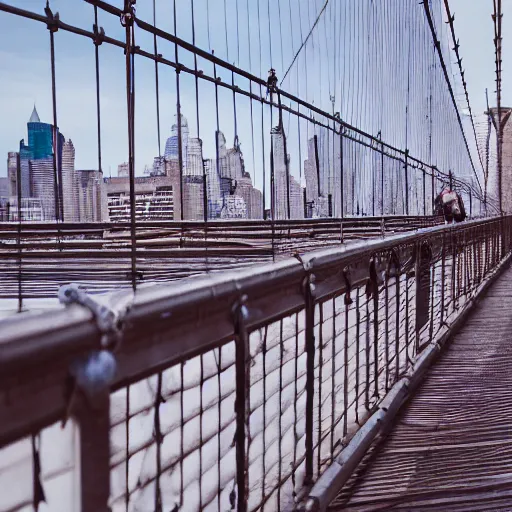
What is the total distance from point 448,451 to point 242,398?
113 cm

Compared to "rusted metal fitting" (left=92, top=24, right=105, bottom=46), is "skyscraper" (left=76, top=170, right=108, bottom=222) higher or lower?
lower

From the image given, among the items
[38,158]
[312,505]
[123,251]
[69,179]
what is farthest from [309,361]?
[123,251]

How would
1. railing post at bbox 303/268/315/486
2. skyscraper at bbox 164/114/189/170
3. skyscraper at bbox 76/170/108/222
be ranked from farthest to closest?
skyscraper at bbox 164/114/189/170
skyscraper at bbox 76/170/108/222
railing post at bbox 303/268/315/486

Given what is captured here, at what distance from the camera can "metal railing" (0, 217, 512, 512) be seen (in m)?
0.54

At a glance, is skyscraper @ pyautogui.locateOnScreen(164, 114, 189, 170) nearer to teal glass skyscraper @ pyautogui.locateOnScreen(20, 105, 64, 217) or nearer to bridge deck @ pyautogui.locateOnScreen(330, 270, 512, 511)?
teal glass skyscraper @ pyautogui.locateOnScreen(20, 105, 64, 217)

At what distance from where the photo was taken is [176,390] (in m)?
0.83

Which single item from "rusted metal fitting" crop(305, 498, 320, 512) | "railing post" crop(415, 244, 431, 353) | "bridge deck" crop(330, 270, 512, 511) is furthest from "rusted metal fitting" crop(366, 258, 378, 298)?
"railing post" crop(415, 244, 431, 353)

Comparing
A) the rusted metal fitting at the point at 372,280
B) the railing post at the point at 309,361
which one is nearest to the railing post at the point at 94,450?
the railing post at the point at 309,361

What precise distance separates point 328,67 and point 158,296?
6.10 m

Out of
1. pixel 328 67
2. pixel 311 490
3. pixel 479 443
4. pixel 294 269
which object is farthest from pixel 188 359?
pixel 328 67

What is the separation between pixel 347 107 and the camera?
6.93 meters

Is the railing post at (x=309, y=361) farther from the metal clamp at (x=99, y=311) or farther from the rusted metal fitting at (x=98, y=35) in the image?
the rusted metal fitting at (x=98, y=35)

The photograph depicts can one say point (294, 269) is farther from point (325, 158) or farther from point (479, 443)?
point (325, 158)

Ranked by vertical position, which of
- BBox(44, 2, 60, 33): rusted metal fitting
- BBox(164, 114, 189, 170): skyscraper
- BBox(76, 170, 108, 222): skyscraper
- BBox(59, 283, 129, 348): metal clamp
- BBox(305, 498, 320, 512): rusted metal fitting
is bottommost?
BBox(305, 498, 320, 512): rusted metal fitting
